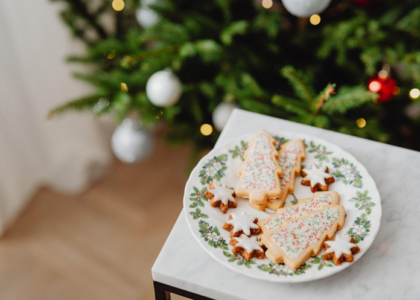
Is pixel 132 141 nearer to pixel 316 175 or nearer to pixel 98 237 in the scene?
pixel 98 237

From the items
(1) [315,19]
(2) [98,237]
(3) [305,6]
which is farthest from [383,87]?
(2) [98,237]

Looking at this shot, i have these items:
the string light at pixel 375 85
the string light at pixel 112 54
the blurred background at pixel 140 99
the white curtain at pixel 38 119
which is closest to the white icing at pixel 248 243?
the blurred background at pixel 140 99

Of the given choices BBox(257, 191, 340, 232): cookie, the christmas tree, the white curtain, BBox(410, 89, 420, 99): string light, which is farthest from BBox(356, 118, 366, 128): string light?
the white curtain

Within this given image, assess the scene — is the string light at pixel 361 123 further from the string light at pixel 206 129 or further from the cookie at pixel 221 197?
the cookie at pixel 221 197

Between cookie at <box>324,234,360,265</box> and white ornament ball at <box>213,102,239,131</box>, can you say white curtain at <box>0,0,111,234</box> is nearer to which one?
white ornament ball at <box>213,102,239,131</box>

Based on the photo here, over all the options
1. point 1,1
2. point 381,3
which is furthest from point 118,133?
point 381,3
